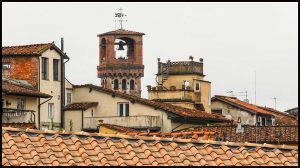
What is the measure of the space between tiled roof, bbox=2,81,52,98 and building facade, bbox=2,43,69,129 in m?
1.12

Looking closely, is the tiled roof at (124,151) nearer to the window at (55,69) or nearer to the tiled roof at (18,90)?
the tiled roof at (18,90)

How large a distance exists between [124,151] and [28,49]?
45994mm

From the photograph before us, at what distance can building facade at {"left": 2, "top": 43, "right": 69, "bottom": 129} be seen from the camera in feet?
229

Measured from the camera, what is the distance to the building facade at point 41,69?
69875 mm

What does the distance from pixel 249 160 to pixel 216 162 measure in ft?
2.32

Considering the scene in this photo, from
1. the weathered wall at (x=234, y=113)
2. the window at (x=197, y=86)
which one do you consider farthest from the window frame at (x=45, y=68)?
the window at (x=197, y=86)

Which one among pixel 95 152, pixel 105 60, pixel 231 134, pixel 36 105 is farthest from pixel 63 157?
pixel 105 60

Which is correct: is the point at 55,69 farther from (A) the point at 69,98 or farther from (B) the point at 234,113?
(B) the point at 234,113

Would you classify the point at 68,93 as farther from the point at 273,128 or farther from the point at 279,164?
the point at 279,164

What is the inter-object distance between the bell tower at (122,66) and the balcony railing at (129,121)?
46.9 metres

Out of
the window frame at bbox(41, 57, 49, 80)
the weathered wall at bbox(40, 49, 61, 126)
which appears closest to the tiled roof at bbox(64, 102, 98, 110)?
the weathered wall at bbox(40, 49, 61, 126)

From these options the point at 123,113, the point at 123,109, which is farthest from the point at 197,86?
the point at 123,113

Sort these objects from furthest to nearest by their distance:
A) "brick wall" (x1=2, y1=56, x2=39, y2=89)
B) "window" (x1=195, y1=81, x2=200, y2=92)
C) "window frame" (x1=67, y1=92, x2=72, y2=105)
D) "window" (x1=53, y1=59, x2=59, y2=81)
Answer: "window" (x1=195, y1=81, x2=200, y2=92), "window frame" (x1=67, y1=92, x2=72, y2=105), "window" (x1=53, y1=59, x2=59, y2=81), "brick wall" (x1=2, y1=56, x2=39, y2=89)

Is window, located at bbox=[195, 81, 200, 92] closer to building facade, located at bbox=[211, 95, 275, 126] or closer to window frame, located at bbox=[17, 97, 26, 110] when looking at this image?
building facade, located at bbox=[211, 95, 275, 126]
